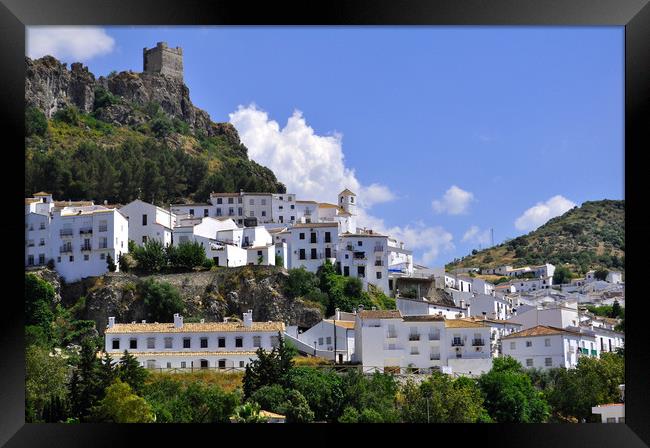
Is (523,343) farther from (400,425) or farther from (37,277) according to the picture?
(400,425)

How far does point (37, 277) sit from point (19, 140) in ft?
66.2

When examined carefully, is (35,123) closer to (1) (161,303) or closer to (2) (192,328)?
(1) (161,303)

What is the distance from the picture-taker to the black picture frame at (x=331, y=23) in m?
4.26

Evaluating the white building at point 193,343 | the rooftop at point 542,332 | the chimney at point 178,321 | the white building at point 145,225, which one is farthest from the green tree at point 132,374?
the rooftop at point 542,332

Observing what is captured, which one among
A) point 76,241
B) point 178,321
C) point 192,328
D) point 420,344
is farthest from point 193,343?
point 76,241

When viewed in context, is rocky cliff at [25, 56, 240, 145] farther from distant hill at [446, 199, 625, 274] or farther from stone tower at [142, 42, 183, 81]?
distant hill at [446, 199, 625, 274]

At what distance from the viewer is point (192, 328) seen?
70.9 ft

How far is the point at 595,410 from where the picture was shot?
55.9 ft

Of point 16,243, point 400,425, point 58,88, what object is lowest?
point 400,425

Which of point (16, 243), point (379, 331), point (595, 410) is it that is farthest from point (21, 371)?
point (379, 331)

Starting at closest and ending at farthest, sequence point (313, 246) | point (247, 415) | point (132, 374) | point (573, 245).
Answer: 1. point (247, 415)
2. point (132, 374)
3. point (313, 246)
4. point (573, 245)

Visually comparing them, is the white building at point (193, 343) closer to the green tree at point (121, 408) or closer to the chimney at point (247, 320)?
the chimney at point (247, 320)

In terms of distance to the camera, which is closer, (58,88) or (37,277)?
(37,277)

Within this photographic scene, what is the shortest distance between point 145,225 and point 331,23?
2240cm
